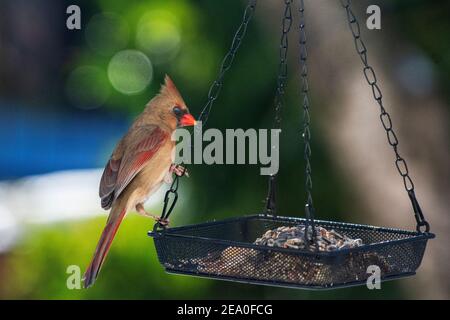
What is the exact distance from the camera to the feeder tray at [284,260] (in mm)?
2895

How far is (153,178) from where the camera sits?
138 inches

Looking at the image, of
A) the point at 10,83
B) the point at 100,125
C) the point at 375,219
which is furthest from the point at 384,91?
the point at 100,125

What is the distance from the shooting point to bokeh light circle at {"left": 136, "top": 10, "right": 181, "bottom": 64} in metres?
4.69

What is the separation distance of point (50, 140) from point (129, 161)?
709 cm

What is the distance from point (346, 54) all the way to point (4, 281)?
2251mm

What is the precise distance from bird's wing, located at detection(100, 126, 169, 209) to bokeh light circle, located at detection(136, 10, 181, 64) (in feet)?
4.14

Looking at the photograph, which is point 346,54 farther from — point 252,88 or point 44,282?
point 44,282

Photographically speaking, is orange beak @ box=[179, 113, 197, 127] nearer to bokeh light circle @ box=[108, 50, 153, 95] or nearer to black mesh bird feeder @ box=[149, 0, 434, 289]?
black mesh bird feeder @ box=[149, 0, 434, 289]

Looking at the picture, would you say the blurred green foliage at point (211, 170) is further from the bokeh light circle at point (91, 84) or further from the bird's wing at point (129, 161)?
the bird's wing at point (129, 161)

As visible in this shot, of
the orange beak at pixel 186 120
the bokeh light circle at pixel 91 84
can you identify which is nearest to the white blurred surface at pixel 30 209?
the bokeh light circle at pixel 91 84

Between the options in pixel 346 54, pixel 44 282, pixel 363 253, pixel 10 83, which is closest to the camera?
pixel 363 253

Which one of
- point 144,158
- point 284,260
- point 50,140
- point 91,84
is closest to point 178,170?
point 144,158

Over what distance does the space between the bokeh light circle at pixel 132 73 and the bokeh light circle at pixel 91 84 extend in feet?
0.16

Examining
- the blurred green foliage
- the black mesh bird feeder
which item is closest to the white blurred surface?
the blurred green foliage
